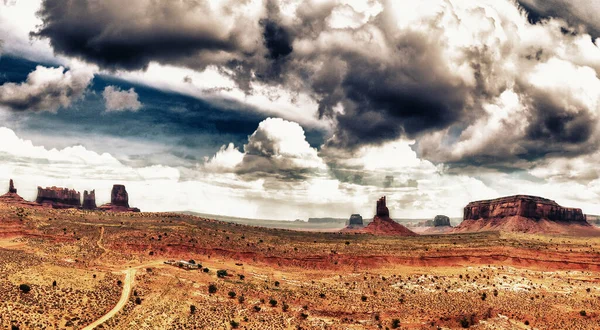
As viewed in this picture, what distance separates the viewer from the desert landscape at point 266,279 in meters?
66.7

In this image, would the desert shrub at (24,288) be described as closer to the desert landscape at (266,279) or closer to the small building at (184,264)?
the desert landscape at (266,279)

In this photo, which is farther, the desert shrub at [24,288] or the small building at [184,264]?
the small building at [184,264]

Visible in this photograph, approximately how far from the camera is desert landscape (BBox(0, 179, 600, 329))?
6669 cm

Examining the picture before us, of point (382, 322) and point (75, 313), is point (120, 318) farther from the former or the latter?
point (382, 322)

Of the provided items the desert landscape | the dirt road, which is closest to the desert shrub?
the desert landscape

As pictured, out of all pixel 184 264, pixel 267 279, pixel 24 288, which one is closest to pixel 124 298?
pixel 24 288

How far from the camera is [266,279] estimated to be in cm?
9562

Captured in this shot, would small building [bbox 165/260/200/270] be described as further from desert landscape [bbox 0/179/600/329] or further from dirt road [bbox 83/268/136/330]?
dirt road [bbox 83/268/136/330]

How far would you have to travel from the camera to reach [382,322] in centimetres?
7381

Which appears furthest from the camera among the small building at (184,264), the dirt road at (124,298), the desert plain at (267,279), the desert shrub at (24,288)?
the small building at (184,264)

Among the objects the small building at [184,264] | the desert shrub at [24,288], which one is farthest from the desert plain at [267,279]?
the small building at [184,264]

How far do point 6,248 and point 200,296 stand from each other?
42.9 m

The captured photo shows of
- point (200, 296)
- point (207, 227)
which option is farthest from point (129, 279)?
point (207, 227)

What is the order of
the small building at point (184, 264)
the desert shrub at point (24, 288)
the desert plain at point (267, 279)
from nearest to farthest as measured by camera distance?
the desert shrub at point (24, 288), the desert plain at point (267, 279), the small building at point (184, 264)
